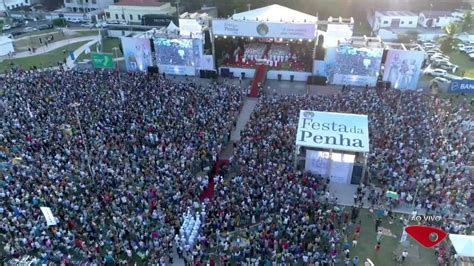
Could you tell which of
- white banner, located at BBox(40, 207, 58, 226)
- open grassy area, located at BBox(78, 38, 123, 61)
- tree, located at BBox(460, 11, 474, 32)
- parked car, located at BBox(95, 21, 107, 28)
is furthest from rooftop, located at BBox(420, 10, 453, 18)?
white banner, located at BBox(40, 207, 58, 226)

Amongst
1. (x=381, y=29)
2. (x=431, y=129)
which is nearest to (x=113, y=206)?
(x=431, y=129)

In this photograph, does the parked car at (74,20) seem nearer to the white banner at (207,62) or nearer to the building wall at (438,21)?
the white banner at (207,62)

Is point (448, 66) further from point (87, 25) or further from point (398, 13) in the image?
A: point (87, 25)

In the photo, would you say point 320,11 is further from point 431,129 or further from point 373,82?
point 431,129

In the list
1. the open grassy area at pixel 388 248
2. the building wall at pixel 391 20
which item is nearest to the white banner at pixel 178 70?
the open grassy area at pixel 388 248

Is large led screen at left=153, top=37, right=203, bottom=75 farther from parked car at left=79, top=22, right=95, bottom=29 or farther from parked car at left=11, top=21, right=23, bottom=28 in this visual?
parked car at left=11, top=21, right=23, bottom=28

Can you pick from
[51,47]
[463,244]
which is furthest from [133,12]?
[463,244]
